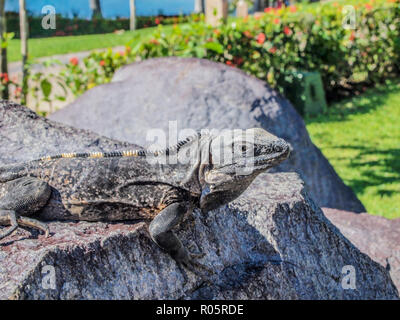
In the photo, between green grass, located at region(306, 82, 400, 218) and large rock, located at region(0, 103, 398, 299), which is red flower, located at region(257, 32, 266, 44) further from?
large rock, located at region(0, 103, 398, 299)

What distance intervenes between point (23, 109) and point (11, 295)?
74.4 inches

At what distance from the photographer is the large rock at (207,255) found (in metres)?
2.51

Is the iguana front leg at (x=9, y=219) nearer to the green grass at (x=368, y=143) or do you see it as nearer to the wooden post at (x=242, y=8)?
the green grass at (x=368, y=143)

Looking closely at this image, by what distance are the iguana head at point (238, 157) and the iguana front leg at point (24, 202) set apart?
80cm

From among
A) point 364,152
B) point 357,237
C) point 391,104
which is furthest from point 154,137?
point 391,104

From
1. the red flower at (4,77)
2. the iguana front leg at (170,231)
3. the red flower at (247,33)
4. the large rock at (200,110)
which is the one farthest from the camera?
the red flower at (247,33)

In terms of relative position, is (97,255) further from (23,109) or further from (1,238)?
(23,109)

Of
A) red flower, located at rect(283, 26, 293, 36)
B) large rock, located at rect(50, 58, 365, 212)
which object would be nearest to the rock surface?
large rock, located at rect(50, 58, 365, 212)

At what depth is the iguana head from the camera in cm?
253

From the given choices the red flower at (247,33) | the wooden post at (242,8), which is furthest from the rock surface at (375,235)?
the wooden post at (242,8)

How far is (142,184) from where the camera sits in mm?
2744

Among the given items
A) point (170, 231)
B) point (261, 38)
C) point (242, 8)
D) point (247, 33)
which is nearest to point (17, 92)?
point (247, 33)

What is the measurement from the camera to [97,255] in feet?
8.59

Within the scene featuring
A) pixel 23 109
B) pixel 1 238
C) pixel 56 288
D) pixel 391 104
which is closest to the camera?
pixel 56 288
